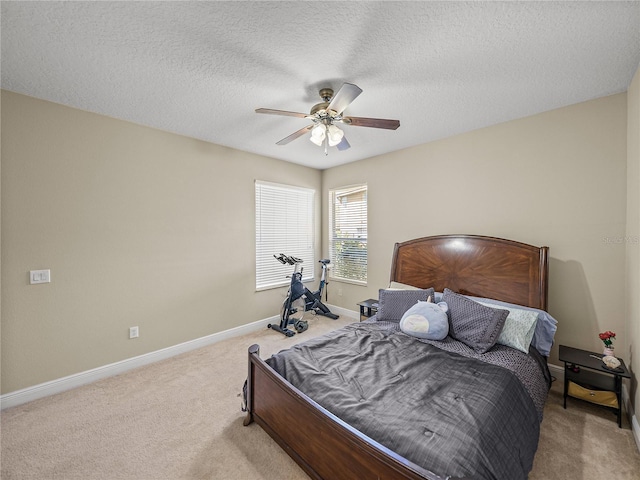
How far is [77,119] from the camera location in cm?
254

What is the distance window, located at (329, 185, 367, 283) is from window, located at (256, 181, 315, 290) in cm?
40

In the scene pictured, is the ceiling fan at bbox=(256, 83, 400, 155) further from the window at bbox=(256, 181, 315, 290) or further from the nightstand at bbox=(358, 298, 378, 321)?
the nightstand at bbox=(358, 298, 378, 321)

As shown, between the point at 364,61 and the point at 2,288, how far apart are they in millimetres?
3424

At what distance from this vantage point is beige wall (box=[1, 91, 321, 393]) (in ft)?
7.51

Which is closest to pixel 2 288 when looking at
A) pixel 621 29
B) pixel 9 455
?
pixel 9 455

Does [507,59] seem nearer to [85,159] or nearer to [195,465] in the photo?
[195,465]

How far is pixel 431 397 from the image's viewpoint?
5.12ft

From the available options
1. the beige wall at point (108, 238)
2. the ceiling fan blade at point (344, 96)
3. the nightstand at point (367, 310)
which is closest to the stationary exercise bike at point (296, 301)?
the beige wall at point (108, 238)

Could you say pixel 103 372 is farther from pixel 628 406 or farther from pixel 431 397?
pixel 628 406

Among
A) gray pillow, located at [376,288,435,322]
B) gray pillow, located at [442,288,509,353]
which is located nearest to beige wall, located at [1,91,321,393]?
gray pillow, located at [376,288,435,322]

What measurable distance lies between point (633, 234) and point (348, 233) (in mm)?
3182

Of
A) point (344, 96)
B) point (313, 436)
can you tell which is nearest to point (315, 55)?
point (344, 96)

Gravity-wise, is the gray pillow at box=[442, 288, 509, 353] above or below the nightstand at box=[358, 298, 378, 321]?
above

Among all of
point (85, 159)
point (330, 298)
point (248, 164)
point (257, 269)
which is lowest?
point (330, 298)
